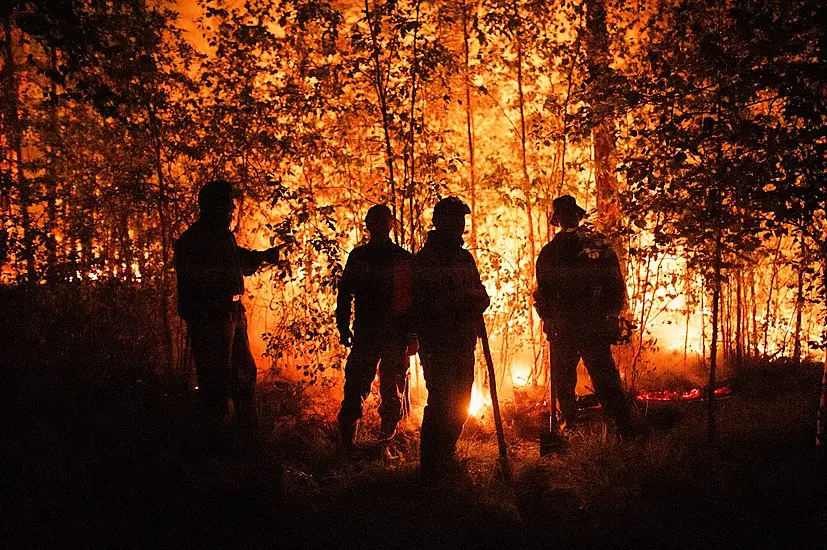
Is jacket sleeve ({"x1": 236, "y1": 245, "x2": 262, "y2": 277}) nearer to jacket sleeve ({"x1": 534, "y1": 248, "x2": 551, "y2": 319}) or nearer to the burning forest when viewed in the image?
the burning forest

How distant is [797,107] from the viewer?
2.61 metres

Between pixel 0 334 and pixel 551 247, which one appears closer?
pixel 551 247

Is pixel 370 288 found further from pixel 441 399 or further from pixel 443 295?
pixel 441 399

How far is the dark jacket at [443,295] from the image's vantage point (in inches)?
147

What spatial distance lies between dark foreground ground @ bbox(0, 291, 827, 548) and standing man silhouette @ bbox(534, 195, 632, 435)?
17.8 inches

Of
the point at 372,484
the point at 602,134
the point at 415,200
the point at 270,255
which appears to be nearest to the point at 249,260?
the point at 270,255

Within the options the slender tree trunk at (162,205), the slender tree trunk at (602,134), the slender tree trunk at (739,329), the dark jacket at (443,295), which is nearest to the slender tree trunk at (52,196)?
the slender tree trunk at (162,205)

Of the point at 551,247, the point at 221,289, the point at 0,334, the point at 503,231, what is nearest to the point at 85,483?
the point at 221,289

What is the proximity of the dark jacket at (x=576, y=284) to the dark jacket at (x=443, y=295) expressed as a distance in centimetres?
122

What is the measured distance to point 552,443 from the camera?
457 cm

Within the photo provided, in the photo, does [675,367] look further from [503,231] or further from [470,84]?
[470,84]

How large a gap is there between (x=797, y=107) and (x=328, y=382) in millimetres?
5021

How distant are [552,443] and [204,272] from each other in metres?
3.36

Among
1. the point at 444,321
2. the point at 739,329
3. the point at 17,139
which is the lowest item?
the point at 739,329
